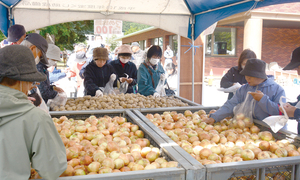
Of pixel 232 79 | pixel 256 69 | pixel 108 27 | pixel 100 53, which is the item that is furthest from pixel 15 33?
pixel 232 79

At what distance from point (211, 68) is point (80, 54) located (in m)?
11.2

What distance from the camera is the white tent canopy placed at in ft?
16.6

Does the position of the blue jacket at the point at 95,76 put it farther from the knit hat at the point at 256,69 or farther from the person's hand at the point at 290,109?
the person's hand at the point at 290,109

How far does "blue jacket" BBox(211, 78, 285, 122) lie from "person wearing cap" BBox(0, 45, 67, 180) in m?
2.13

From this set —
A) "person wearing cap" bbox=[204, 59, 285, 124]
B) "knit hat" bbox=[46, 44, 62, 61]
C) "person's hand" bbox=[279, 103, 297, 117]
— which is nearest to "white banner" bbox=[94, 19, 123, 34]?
"knit hat" bbox=[46, 44, 62, 61]

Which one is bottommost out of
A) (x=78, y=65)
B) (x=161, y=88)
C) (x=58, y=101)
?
(x=58, y=101)

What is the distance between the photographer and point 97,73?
509 centimetres

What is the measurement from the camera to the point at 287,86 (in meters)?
14.7

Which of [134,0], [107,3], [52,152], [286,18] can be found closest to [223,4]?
[134,0]

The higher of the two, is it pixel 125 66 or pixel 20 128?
pixel 125 66

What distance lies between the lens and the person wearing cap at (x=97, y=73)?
488 centimetres

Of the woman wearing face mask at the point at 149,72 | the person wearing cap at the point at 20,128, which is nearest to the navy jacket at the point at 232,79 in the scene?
A: the woman wearing face mask at the point at 149,72

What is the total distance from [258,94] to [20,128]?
2211 mm

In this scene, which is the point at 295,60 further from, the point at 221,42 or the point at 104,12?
the point at 221,42
